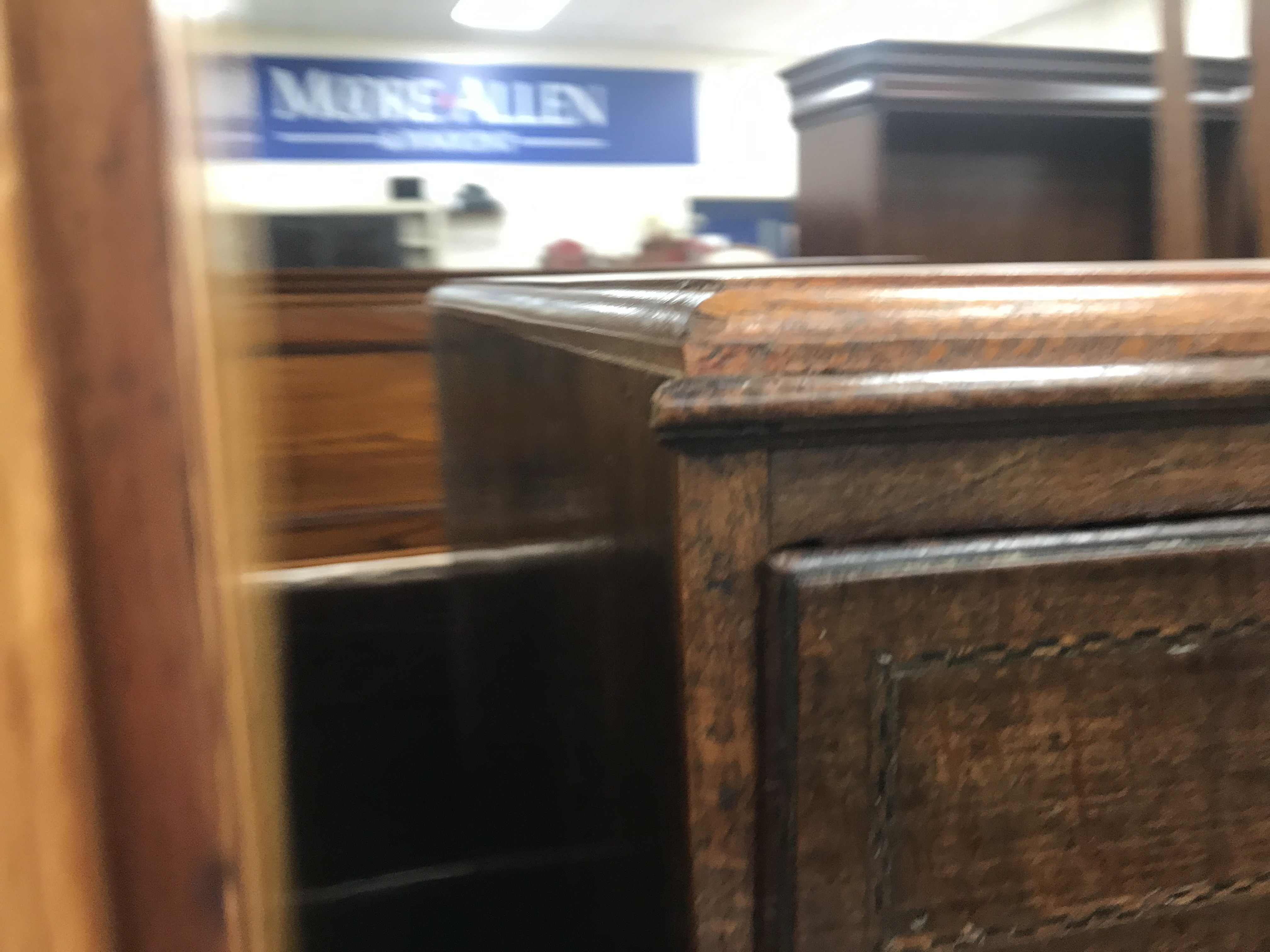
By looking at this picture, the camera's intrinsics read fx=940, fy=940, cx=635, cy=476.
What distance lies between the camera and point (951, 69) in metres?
1.60

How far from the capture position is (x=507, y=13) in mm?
5117

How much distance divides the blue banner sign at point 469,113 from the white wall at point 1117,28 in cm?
204

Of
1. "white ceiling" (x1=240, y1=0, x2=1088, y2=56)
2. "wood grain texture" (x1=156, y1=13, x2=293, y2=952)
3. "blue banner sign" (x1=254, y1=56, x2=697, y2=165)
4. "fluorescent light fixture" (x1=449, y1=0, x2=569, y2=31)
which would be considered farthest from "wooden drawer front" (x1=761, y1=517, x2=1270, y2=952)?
"blue banner sign" (x1=254, y1=56, x2=697, y2=165)

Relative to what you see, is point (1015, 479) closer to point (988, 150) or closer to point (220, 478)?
point (220, 478)

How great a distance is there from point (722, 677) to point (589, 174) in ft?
19.1

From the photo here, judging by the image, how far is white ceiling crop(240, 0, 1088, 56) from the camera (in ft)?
16.1

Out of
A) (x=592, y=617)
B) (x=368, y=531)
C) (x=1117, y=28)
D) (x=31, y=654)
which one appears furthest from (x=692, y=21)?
(x=31, y=654)

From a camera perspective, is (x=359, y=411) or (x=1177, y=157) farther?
(x=359, y=411)

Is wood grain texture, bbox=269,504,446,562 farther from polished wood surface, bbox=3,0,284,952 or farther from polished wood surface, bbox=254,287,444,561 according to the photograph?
polished wood surface, bbox=3,0,284,952

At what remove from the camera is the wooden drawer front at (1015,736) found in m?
0.31

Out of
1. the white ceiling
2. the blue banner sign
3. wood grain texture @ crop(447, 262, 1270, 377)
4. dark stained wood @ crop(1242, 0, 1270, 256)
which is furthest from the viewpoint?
the blue banner sign

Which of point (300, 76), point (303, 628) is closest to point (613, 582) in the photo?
point (303, 628)

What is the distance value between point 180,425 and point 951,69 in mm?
1689

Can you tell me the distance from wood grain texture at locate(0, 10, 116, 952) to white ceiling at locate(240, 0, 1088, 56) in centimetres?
505
